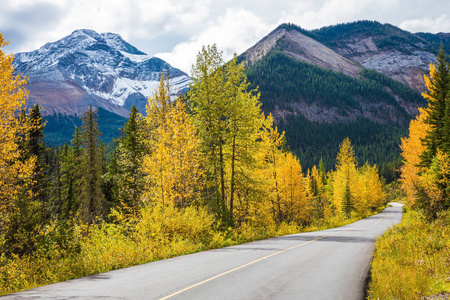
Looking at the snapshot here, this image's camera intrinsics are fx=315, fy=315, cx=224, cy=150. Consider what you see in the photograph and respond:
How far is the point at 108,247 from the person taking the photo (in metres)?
12.9

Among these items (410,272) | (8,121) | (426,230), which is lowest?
(426,230)

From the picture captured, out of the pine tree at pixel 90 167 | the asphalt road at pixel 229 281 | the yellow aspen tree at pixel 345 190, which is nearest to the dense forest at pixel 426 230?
the asphalt road at pixel 229 281

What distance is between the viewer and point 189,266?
35.1ft

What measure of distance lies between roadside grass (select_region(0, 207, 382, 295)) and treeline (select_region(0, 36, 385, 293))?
0.16 feet

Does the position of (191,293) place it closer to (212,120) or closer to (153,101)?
(212,120)

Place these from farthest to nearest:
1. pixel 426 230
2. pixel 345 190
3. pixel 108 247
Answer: pixel 345 190
pixel 426 230
pixel 108 247

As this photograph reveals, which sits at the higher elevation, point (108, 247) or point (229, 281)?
point (108, 247)

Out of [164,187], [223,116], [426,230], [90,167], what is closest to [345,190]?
[426,230]

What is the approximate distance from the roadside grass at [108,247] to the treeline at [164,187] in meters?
0.05

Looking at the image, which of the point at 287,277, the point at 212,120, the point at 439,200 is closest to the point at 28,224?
the point at 287,277

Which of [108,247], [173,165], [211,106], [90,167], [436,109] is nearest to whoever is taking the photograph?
[108,247]

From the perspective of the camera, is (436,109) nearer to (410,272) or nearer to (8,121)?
(410,272)

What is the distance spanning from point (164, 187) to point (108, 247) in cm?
630

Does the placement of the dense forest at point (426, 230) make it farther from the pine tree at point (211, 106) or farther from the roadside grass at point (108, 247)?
the pine tree at point (211, 106)
